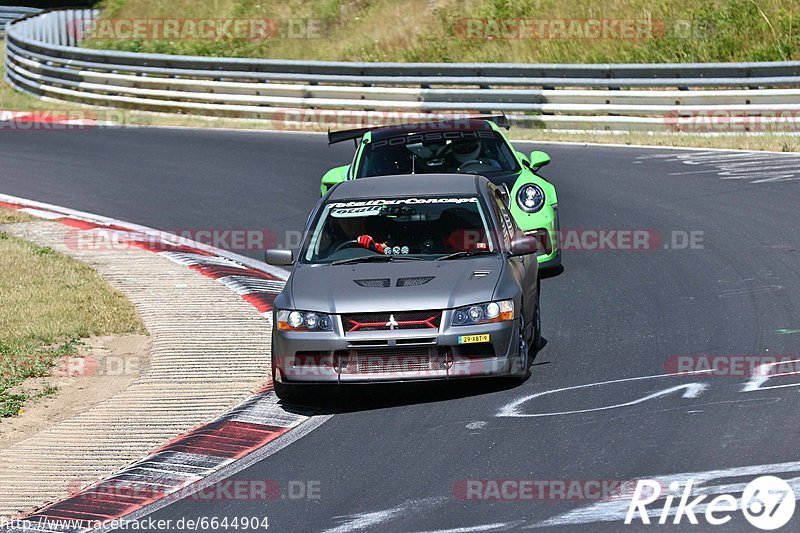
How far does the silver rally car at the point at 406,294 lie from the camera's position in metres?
8.29

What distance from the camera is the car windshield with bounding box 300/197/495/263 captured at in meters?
9.32

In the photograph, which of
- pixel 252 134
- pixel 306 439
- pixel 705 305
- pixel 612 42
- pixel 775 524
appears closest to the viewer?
pixel 775 524

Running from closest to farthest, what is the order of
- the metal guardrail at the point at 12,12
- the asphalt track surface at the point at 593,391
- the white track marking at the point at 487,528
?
the white track marking at the point at 487,528, the asphalt track surface at the point at 593,391, the metal guardrail at the point at 12,12

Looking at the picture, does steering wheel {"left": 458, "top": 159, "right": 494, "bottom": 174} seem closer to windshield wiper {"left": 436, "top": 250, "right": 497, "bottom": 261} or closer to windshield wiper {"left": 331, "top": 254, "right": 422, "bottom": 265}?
windshield wiper {"left": 436, "top": 250, "right": 497, "bottom": 261}

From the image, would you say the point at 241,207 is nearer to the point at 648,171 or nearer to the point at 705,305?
the point at 648,171

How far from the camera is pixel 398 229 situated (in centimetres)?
952

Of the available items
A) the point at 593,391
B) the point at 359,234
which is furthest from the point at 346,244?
the point at 593,391

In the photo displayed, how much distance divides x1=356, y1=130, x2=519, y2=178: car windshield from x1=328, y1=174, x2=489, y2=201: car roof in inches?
92.2

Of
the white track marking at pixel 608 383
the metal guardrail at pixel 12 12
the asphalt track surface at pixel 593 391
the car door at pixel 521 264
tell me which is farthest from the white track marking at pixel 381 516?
the metal guardrail at pixel 12 12

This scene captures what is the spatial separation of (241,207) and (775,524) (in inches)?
457

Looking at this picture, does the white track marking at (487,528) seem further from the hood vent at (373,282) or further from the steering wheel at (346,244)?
the steering wheel at (346,244)

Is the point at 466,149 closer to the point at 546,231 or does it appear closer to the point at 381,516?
the point at 546,231

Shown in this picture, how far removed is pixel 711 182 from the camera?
1641 centimetres

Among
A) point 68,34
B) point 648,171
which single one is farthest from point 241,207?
point 68,34
